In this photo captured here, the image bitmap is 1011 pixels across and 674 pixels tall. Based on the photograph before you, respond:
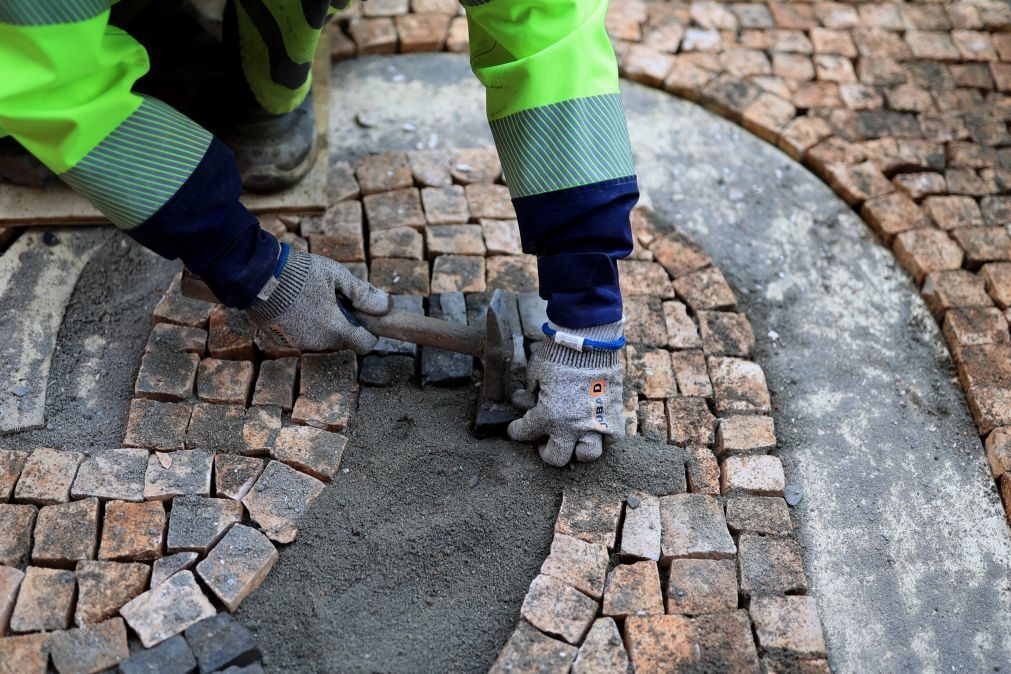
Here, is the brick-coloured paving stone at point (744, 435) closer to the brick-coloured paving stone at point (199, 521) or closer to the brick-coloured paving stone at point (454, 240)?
the brick-coloured paving stone at point (454, 240)

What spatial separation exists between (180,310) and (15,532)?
857mm

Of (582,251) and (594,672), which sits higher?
(582,251)

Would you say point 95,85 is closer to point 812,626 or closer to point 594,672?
point 594,672

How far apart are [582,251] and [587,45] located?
0.54 meters

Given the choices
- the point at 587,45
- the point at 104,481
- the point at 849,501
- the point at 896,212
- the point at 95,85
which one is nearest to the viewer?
the point at 95,85

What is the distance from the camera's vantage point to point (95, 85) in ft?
7.73

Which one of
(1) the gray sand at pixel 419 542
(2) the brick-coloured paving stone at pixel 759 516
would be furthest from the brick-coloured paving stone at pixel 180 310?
(2) the brick-coloured paving stone at pixel 759 516

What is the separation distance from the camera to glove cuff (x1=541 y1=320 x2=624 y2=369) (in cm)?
271

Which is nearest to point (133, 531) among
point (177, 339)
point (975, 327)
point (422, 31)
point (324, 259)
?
point (177, 339)

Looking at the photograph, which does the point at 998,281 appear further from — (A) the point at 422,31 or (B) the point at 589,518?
(A) the point at 422,31

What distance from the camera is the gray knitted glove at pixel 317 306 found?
2.85 meters

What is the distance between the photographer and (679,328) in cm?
330

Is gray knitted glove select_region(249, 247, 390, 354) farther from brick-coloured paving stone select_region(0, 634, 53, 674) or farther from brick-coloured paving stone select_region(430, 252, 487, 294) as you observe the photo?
brick-coloured paving stone select_region(0, 634, 53, 674)

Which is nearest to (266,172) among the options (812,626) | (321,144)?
(321,144)
